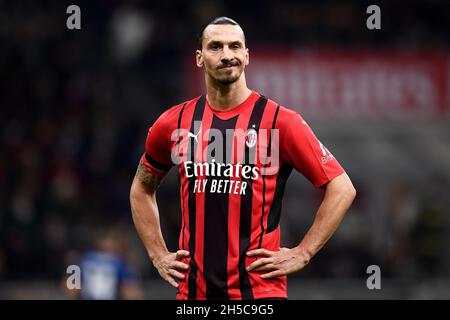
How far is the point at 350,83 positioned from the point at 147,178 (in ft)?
27.5

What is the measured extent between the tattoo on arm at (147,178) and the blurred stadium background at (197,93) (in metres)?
5.43

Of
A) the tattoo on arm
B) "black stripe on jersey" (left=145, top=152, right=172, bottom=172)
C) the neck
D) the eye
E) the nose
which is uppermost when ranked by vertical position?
the eye

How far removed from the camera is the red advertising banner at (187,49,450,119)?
1449 cm

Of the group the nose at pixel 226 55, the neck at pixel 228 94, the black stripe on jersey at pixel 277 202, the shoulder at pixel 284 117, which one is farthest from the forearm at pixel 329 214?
the nose at pixel 226 55

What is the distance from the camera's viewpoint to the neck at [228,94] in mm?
6109

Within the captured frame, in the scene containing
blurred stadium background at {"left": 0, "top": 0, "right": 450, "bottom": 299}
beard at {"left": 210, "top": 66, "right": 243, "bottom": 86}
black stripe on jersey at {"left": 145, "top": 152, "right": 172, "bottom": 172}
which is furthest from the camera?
blurred stadium background at {"left": 0, "top": 0, "right": 450, "bottom": 299}

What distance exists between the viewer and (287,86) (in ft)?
47.7

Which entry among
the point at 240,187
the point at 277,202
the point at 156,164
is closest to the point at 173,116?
the point at 156,164

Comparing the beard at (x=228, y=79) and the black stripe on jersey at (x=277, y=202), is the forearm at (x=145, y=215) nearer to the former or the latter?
the black stripe on jersey at (x=277, y=202)

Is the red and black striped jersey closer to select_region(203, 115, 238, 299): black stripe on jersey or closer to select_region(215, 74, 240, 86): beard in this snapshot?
select_region(203, 115, 238, 299): black stripe on jersey

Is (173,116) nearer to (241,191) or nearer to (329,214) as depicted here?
(241,191)

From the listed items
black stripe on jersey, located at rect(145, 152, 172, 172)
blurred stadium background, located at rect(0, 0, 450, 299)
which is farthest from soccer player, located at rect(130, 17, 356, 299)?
blurred stadium background, located at rect(0, 0, 450, 299)

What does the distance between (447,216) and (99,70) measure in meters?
5.27
